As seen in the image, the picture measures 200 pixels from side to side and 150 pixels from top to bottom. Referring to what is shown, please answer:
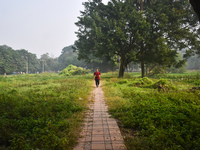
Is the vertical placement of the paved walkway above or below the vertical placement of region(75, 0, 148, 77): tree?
below

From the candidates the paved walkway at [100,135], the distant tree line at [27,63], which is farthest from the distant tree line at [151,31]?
the distant tree line at [27,63]

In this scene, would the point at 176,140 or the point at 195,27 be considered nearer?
the point at 176,140

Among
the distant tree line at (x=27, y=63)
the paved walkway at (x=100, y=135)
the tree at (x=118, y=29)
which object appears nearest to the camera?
the paved walkway at (x=100, y=135)

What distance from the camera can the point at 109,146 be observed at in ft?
10.9

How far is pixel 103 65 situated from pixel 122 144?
2019 inches

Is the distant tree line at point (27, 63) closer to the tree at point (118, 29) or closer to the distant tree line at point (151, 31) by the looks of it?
the tree at point (118, 29)

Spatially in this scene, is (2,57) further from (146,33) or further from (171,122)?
(171,122)

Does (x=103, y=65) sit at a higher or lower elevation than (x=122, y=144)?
higher

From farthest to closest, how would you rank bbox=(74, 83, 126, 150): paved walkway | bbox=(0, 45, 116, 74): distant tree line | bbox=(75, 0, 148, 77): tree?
bbox=(0, 45, 116, 74): distant tree line
bbox=(75, 0, 148, 77): tree
bbox=(74, 83, 126, 150): paved walkway

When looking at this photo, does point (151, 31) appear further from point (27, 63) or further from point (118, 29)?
point (27, 63)

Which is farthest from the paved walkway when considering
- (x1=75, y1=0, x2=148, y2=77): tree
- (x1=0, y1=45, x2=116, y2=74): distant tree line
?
(x1=0, y1=45, x2=116, y2=74): distant tree line

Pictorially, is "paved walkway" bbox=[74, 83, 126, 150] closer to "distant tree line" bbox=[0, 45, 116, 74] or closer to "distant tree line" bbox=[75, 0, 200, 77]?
"distant tree line" bbox=[75, 0, 200, 77]

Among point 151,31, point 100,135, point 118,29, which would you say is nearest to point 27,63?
point 118,29

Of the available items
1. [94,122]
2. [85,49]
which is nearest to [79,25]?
[85,49]
